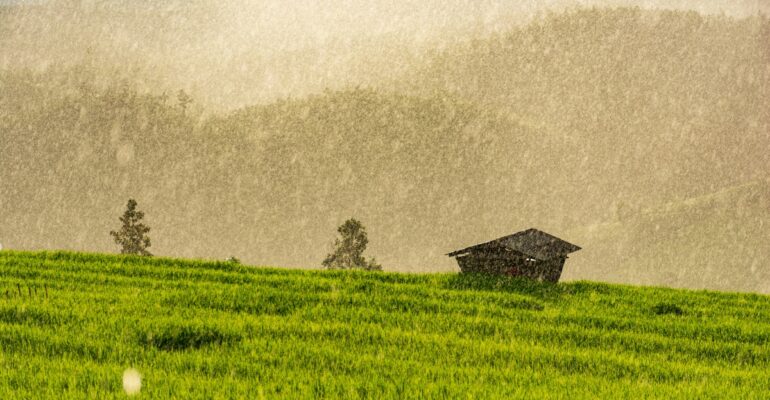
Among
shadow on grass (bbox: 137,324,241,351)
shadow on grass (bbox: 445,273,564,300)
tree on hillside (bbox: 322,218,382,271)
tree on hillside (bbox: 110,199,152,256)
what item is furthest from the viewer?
tree on hillside (bbox: 322,218,382,271)

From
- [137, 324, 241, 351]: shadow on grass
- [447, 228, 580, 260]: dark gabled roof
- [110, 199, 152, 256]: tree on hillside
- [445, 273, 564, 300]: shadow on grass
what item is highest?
[110, 199, 152, 256]: tree on hillside

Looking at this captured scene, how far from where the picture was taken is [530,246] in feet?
85.7

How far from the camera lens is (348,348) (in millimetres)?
11445

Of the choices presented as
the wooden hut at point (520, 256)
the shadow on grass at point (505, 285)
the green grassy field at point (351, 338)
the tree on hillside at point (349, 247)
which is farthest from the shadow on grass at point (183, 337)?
the tree on hillside at point (349, 247)

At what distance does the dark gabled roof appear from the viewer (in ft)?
84.7

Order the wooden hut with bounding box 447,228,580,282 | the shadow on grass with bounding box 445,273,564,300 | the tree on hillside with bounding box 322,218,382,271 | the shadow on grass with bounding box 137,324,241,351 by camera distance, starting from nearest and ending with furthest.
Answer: the shadow on grass with bounding box 137,324,241,351 < the shadow on grass with bounding box 445,273,564,300 < the wooden hut with bounding box 447,228,580,282 < the tree on hillside with bounding box 322,218,382,271

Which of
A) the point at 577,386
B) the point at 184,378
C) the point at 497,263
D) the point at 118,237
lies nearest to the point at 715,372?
the point at 577,386

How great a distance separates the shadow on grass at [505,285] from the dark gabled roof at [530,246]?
4.13 m

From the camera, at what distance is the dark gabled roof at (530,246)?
25.8 metres

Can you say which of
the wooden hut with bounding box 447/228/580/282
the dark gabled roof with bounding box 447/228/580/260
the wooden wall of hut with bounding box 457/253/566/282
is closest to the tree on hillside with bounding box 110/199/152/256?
the wooden wall of hut with bounding box 457/253/566/282

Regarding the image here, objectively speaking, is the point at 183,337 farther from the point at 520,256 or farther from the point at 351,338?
the point at 520,256

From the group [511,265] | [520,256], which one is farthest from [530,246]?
[511,265]

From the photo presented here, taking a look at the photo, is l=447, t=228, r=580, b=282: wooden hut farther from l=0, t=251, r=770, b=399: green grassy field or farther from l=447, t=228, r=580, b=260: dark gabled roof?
l=0, t=251, r=770, b=399: green grassy field

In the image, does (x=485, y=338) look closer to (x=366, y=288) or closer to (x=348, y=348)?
(x=348, y=348)
